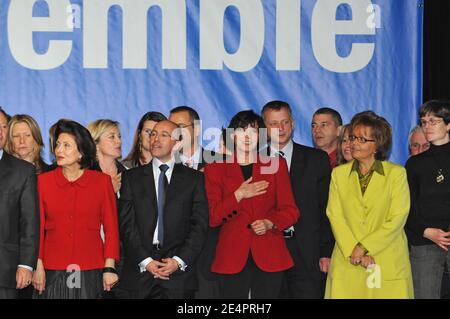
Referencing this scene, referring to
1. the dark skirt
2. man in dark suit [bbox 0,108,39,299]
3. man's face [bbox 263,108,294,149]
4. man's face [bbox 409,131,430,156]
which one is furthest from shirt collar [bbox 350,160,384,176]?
man in dark suit [bbox 0,108,39,299]

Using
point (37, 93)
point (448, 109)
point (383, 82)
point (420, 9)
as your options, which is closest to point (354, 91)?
point (383, 82)

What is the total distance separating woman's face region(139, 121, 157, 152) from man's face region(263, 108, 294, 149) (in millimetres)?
860

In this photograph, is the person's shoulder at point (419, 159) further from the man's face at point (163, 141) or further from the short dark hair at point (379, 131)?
the man's face at point (163, 141)

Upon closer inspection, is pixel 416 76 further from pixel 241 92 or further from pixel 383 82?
pixel 241 92

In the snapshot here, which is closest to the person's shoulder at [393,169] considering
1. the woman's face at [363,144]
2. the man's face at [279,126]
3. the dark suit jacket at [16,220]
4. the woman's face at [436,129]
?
the woman's face at [363,144]

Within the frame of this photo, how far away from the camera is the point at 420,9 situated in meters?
7.11

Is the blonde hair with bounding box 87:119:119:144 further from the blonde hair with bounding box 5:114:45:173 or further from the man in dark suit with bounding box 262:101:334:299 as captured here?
the man in dark suit with bounding box 262:101:334:299

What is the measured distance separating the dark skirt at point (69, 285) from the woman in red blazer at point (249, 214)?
81 centimetres

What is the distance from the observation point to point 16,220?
502 centimetres

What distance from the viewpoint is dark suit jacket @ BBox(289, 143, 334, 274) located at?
18.8 feet

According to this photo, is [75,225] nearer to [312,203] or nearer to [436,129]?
[312,203]

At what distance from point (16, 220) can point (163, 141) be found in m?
1.02

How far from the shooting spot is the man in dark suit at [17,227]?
4.95m

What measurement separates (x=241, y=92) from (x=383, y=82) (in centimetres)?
119
